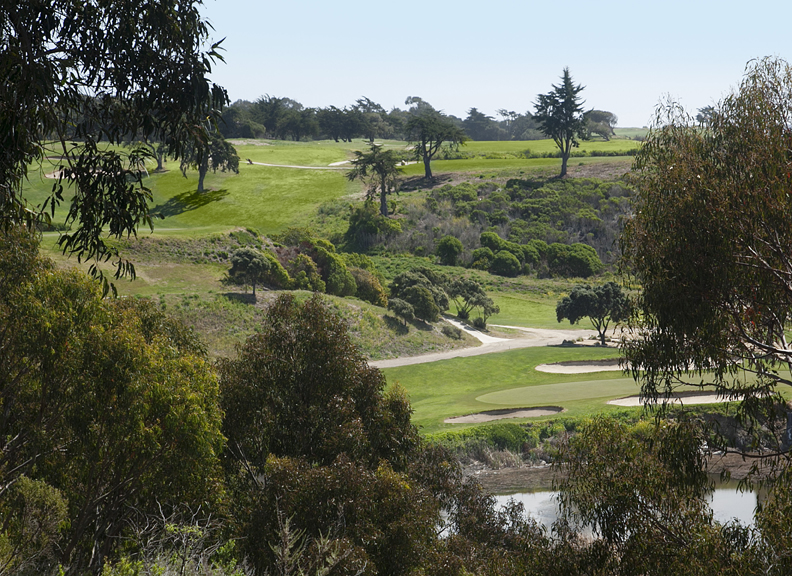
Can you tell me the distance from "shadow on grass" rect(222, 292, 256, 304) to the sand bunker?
69.6 feet

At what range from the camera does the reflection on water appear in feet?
84.6

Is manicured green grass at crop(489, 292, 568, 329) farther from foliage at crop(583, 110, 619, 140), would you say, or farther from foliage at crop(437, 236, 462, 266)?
foliage at crop(583, 110, 619, 140)

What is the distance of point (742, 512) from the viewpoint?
26.1 metres

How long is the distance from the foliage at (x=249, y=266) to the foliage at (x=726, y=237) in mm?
38490

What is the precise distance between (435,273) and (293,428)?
164 ft

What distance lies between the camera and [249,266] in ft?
161

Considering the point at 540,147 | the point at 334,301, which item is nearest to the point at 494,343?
the point at 334,301

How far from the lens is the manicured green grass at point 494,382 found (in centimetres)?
3366

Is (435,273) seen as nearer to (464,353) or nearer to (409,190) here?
(464,353)

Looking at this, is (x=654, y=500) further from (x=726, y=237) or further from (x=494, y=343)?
(x=494, y=343)

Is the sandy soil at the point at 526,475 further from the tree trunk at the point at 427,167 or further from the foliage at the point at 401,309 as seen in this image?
the tree trunk at the point at 427,167

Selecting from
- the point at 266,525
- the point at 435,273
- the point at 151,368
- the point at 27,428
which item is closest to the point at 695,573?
the point at 266,525

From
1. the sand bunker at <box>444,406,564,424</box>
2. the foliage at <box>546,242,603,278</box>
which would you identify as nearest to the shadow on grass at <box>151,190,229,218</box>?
the foliage at <box>546,242,603,278</box>

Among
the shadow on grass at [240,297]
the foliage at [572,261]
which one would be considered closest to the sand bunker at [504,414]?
the shadow on grass at [240,297]
